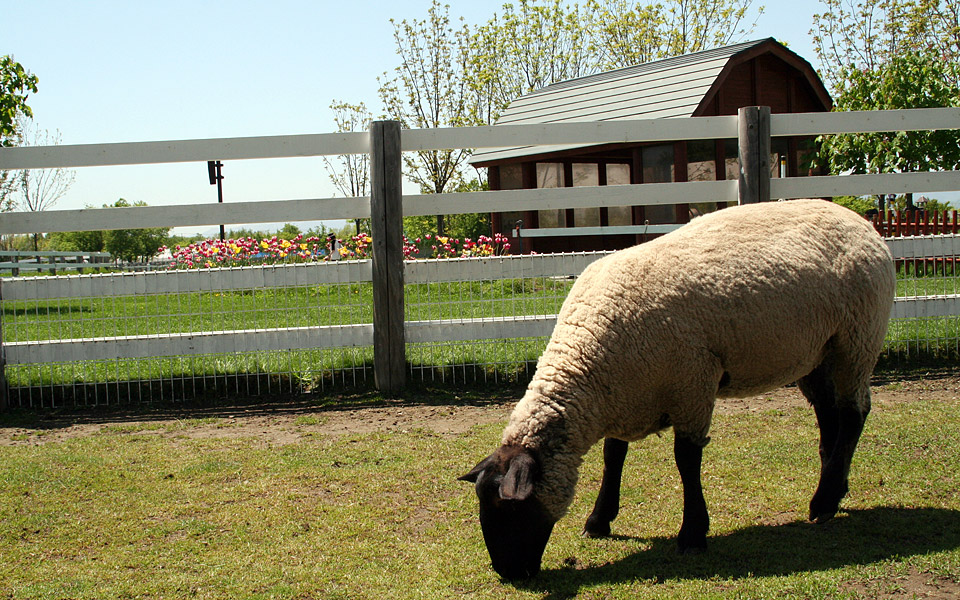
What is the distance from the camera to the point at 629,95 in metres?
20.2

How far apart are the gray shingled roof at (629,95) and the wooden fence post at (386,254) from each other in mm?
9567

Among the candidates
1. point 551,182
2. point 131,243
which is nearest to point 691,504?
point 551,182

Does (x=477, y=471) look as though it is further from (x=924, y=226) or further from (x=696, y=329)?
(x=924, y=226)

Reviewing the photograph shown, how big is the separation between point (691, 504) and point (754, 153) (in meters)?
4.97

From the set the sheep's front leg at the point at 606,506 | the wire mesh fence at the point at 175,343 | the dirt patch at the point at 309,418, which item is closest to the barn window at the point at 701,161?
the dirt patch at the point at 309,418

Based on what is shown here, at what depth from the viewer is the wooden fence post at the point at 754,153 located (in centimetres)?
771

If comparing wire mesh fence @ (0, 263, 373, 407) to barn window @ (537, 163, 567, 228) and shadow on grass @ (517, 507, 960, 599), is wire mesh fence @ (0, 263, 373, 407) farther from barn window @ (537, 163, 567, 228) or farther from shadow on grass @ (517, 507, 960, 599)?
barn window @ (537, 163, 567, 228)

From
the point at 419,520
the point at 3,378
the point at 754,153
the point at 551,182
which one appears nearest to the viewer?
the point at 419,520

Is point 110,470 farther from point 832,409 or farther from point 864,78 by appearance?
point 864,78

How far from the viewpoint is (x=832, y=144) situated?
695 inches

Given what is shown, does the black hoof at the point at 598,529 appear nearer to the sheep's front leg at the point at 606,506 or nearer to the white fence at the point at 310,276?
the sheep's front leg at the point at 606,506

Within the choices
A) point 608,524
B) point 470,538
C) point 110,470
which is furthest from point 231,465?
point 608,524

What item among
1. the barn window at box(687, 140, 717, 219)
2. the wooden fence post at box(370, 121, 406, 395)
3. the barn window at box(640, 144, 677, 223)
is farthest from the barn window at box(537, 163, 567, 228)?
the wooden fence post at box(370, 121, 406, 395)

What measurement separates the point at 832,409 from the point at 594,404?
5.60ft
